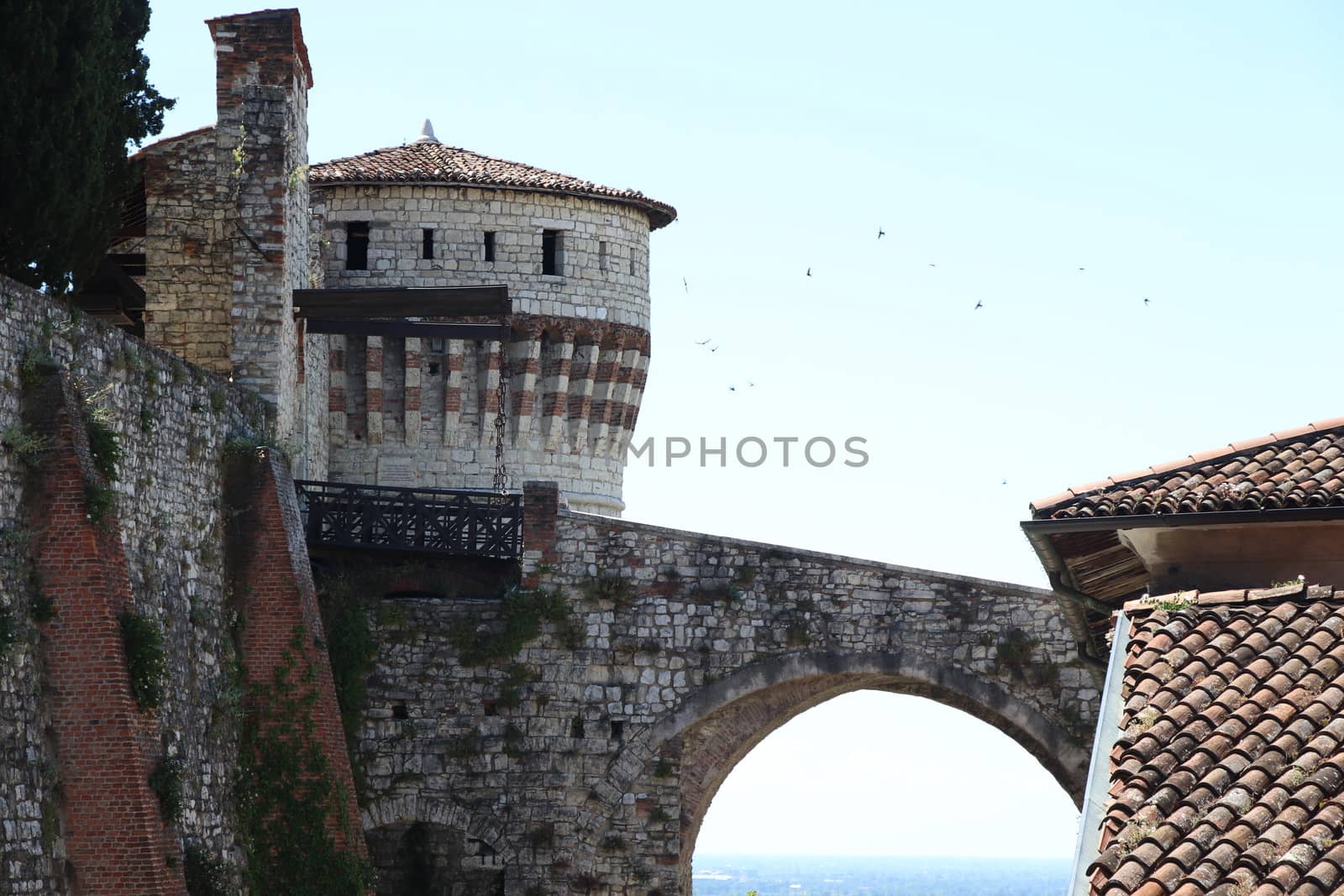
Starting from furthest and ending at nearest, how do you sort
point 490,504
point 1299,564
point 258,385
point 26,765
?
point 490,504
point 258,385
point 26,765
point 1299,564

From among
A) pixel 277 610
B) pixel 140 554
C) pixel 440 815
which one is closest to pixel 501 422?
pixel 440 815

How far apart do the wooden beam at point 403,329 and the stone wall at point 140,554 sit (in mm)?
2799

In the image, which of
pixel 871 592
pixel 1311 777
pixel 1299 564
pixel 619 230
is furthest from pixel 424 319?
pixel 1311 777

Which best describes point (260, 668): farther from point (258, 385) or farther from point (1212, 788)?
point (1212, 788)

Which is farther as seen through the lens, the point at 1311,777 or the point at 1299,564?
the point at 1299,564

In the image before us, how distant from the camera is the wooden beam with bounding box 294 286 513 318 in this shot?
85.6ft

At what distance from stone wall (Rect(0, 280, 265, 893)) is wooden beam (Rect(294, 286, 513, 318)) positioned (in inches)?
99.8

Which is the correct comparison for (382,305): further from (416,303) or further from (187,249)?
(187,249)

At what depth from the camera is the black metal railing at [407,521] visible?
25578 millimetres

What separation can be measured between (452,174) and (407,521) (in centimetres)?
713

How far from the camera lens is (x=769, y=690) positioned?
2592 centimetres

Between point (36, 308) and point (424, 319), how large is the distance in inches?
514

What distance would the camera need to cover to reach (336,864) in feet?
71.4

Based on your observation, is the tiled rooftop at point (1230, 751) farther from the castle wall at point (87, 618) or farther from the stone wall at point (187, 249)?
the stone wall at point (187, 249)
